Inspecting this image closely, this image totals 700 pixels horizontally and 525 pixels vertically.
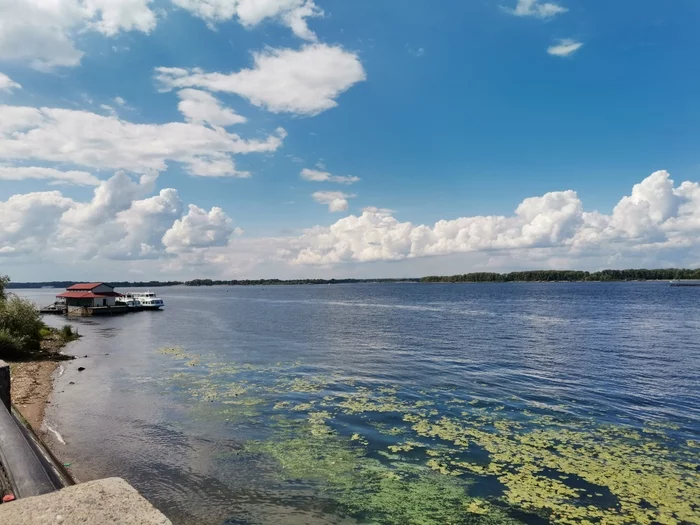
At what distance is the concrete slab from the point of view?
11.1ft

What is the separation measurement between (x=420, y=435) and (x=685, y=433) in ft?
42.7

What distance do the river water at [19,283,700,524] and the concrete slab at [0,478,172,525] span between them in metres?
12.1

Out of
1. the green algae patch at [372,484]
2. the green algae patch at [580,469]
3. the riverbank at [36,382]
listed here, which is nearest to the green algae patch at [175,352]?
the riverbank at [36,382]

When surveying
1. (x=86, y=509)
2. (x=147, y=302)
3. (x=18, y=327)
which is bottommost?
(x=147, y=302)

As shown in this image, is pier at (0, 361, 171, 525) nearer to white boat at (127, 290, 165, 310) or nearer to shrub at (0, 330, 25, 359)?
shrub at (0, 330, 25, 359)

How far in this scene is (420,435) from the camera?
21.2 metres

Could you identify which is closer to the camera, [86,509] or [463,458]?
[86,509]

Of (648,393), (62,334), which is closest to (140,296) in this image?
(62,334)

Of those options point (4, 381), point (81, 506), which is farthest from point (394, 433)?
point (81, 506)

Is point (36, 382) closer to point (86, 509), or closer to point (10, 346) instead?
point (10, 346)

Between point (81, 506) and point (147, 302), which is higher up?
point (81, 506)

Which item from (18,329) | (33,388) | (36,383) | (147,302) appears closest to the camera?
(33,388)

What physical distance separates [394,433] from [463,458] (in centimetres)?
409

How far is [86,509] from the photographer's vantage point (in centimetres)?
355
